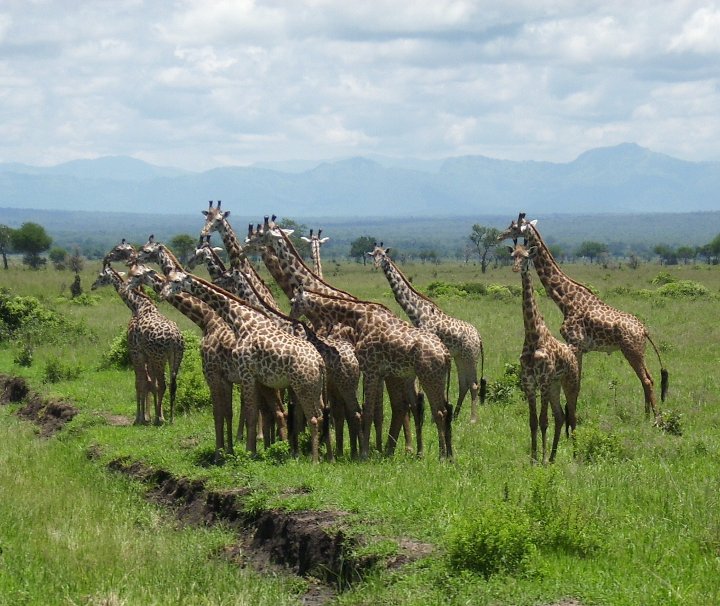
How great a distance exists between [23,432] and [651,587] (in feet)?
39.9

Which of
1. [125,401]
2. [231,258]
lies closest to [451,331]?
[231,258]

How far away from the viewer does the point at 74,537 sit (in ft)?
35.7

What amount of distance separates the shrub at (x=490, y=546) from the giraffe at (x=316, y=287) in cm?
424

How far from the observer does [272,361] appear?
1211 cm

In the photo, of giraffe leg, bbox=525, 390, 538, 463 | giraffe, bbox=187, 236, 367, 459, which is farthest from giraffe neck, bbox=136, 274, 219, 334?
giraffe leg, bbox=525, 390, 538, 463

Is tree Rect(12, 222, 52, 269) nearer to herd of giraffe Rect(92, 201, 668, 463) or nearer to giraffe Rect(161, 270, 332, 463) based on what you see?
herd of giraffe Rect(92, 201, 668, 463)

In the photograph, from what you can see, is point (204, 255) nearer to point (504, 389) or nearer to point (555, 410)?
point (504, 389)

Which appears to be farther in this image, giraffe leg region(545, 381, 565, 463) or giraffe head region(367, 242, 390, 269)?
giraffe head region(367, 242, 390, 269)

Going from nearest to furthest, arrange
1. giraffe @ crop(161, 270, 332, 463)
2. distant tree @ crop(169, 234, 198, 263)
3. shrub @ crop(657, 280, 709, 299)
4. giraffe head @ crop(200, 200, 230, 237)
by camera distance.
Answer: giraffe @ crop(161, 270, 332, 463) → giraffe head @ crop(200, 200, 230, 237) → shrub @ crop(657, 280, 709, 299) → distant tree @ crop(169, 234, 198, 263)

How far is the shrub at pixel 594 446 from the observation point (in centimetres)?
1252

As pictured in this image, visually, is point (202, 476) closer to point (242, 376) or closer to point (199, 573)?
point (242, 376)

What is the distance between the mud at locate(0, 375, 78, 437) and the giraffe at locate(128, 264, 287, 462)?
4.53 meters

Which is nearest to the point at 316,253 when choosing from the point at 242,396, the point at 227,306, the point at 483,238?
the point at 227,306

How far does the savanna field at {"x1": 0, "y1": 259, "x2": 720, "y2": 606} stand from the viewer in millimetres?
8367
